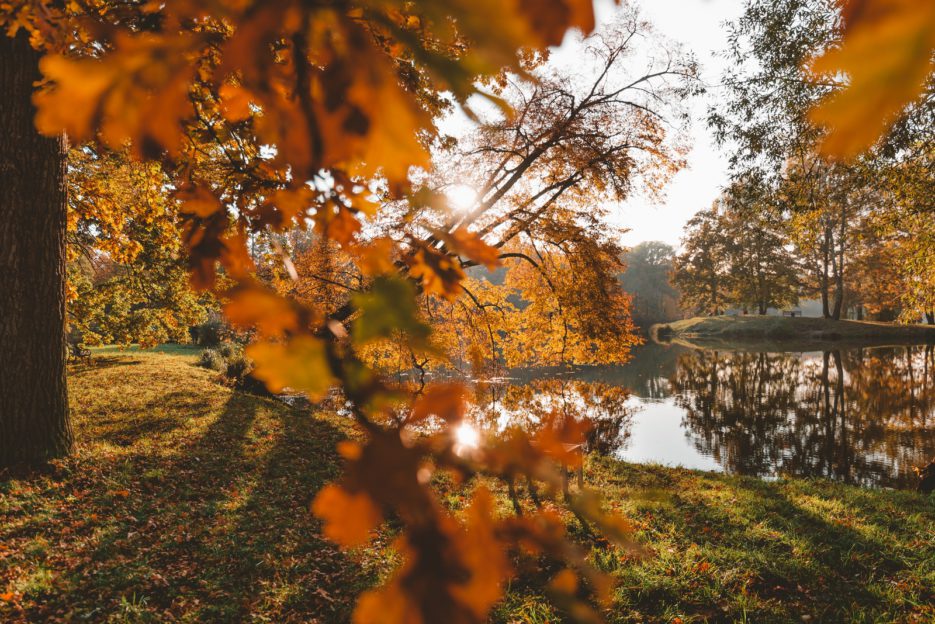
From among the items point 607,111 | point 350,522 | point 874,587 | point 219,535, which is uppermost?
point 607,111

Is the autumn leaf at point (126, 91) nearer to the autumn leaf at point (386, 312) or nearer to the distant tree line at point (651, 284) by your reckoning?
the autumn leaf at point (386, 312)

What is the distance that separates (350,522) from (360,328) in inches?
8.1

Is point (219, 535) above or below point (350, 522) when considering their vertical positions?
below

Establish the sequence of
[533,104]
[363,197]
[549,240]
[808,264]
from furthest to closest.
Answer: [808,264], [549,240], [533,104], [363,197]

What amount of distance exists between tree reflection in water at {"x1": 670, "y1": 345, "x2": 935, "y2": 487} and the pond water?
0.03 m

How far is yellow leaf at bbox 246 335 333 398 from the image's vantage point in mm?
459

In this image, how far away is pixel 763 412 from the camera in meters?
14.6

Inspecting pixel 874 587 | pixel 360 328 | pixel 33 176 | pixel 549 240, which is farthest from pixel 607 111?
pixel 360 328

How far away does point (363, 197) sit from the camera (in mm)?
1015

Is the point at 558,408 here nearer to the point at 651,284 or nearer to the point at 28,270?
the point at 28,270

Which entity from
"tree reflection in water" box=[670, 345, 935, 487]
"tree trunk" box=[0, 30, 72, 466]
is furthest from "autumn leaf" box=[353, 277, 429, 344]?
"tree reflection in water" box=[670, 345, 935, 487]

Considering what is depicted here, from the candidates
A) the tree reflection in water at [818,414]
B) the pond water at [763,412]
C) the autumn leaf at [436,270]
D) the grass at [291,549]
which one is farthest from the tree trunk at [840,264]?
the autumn leaf at [436,270]

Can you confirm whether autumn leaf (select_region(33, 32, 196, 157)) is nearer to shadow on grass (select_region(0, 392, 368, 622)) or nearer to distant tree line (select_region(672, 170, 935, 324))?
shadow on grass (select_region(0, 392, 368, 622))

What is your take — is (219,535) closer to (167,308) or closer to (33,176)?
(33,176)
